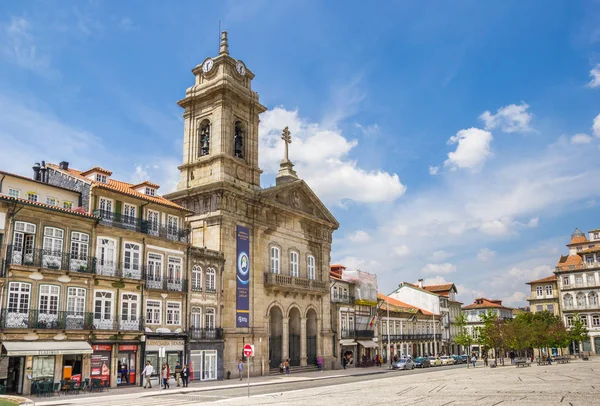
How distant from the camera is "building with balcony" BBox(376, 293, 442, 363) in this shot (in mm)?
71250

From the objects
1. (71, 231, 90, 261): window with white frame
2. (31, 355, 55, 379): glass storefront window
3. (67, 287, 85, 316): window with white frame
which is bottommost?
(31, 355, 55, 379): glass storefront window

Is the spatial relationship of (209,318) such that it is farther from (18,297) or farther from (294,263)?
(18,297)

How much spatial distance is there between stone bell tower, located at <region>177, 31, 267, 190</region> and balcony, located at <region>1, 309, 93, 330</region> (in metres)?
17.0

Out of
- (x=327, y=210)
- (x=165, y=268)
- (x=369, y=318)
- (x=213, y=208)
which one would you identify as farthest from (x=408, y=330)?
(x=165, y=268)

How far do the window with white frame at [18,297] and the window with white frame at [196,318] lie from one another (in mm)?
12512

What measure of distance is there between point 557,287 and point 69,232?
88.2 m

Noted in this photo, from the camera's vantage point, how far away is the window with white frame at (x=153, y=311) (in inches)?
1475

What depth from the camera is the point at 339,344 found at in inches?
2347

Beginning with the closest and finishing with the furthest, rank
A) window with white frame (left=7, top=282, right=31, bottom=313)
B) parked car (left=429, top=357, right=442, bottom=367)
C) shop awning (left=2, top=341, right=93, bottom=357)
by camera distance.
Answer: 1. shop awning (left=2, top=341, right=93, bottom=357)
2. window with white frame (left=7, top=282, right=31, bottom=313)
3. parked car (left=429, top=357, right=442, bottom=367)

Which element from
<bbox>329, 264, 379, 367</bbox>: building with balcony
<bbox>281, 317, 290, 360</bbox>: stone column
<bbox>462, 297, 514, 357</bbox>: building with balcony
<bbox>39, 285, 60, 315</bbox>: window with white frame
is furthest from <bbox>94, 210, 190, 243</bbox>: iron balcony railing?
<bbox>462, 297, 514, 357</bbox>: building with balcony

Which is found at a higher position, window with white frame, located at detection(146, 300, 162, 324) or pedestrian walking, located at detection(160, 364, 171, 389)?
window with white frame, located at detection(146, 300, 162, 324)

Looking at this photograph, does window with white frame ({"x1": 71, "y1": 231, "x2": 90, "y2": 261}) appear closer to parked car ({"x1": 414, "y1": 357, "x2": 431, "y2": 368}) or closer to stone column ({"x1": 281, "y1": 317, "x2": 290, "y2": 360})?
stone column ({"x1": 281, "y1": 317, "x2": 290, "y2": 360})

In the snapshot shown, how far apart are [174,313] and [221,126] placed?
16428mm

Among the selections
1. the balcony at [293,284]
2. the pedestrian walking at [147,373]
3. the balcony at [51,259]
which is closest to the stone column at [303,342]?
the balcony at [293,284]
